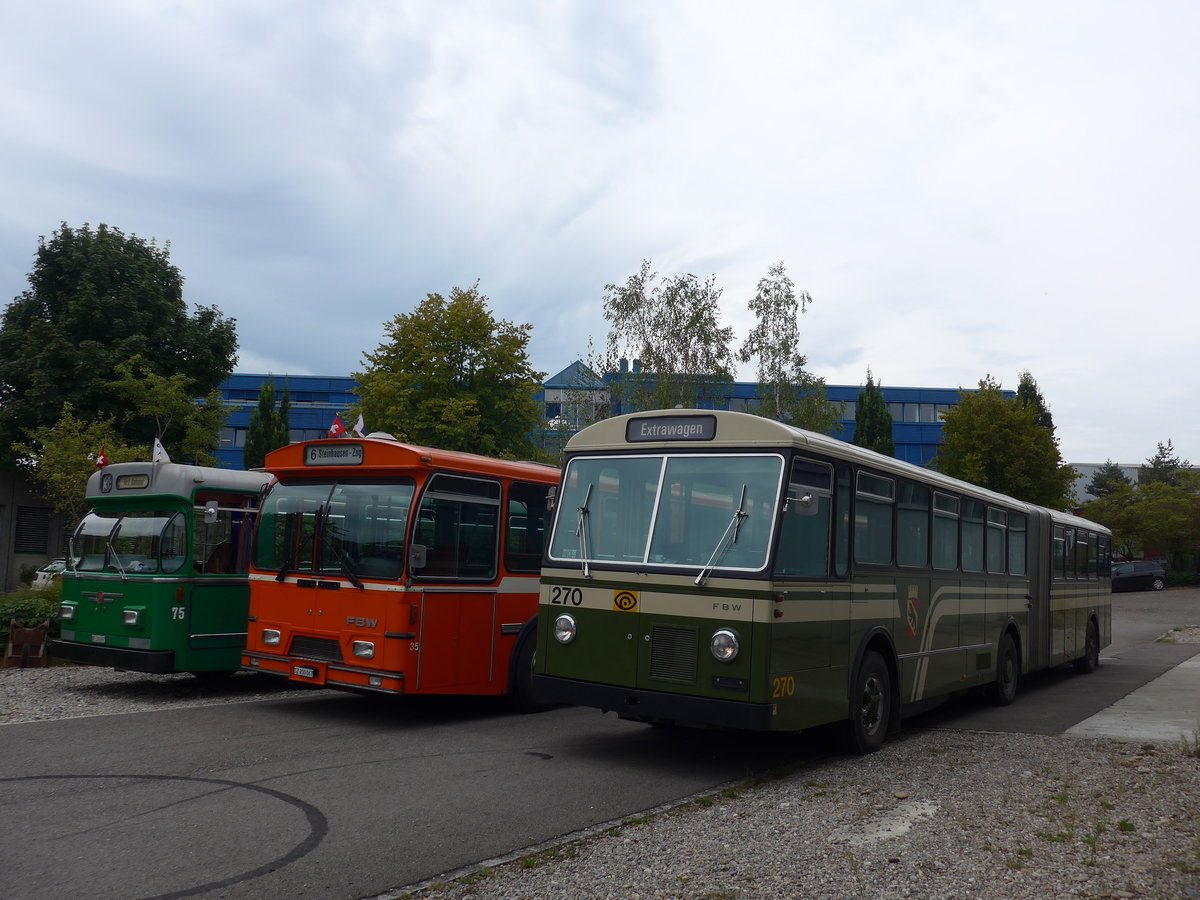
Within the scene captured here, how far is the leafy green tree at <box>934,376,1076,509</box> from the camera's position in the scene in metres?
42.0

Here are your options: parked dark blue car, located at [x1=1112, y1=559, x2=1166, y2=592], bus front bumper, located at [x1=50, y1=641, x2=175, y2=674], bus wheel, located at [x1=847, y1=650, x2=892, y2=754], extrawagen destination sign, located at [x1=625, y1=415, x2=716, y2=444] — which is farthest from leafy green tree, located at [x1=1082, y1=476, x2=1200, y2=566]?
bus front bumper, located at [x1=50, y1=641, x2=175, y2=674]

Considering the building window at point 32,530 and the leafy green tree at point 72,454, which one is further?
the building window at point 32,530

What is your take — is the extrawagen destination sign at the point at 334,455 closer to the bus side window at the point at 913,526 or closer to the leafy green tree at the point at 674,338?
the bus side window at the point at 913,526

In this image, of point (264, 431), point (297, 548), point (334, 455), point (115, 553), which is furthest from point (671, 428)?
point (264, 431)

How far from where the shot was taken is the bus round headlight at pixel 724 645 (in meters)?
7.89

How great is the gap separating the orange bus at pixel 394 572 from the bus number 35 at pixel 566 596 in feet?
5.81

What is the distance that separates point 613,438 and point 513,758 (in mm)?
2896

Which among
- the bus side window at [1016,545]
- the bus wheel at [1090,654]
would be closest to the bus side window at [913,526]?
the bus side window at [1016,545]

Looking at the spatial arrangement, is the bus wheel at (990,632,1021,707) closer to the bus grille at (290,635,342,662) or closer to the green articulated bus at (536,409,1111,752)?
the green articulated bus at (536,409,1111,752)

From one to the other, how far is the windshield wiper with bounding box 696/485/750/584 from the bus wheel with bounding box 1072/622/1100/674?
42.4 ft

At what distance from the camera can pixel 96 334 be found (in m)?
36.1

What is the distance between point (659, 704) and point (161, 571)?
6.68 m

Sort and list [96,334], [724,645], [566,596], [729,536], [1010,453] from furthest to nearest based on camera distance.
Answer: [1010,453] → [96,334] → [566,596] → [729,536] → [724,645]

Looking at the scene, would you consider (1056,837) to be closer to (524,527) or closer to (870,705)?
(870,705)
